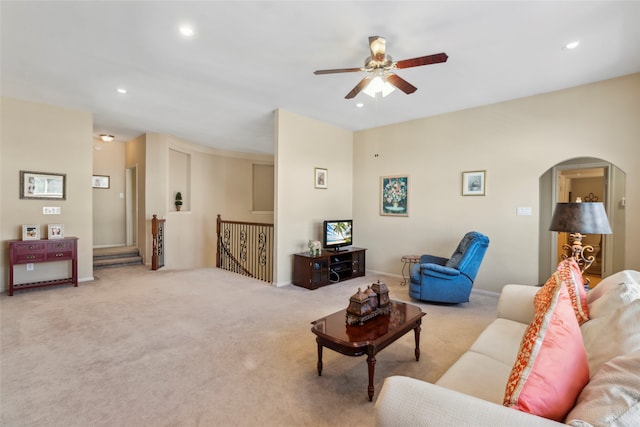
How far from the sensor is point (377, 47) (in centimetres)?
265

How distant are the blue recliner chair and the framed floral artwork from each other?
1.64 meters

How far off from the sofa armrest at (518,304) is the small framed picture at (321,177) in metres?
3.61

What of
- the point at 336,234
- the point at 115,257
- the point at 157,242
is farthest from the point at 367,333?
the point at 115,257

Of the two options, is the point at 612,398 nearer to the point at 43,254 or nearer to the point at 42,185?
the point at 43,254

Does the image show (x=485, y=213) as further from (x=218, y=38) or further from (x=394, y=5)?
(x=218, y=38)

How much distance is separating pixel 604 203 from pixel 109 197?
389 inches

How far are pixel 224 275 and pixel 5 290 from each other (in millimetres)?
3069

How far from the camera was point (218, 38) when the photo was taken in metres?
2.79

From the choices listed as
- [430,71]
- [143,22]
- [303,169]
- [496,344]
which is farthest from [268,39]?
[496,344]

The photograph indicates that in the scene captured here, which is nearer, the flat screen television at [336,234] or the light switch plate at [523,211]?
the light switch plate at [523,211]

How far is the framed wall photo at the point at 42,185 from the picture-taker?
14.7 ft

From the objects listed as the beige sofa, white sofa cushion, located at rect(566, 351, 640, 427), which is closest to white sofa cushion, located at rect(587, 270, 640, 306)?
the beige sofa

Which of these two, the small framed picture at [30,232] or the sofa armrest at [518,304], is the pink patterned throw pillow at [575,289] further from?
the small framed picture at [30,232]

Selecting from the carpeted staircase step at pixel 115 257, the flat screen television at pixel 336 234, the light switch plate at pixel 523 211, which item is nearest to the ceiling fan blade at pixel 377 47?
the flat screen television at pixel 336 234
